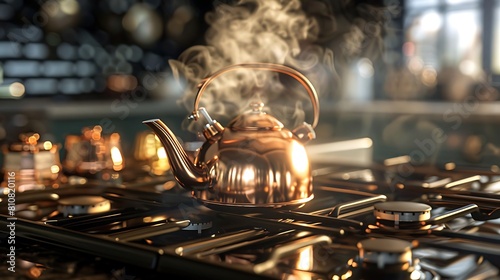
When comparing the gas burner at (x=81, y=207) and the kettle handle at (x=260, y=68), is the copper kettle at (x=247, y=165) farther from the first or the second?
the gas burner at (x=81, y=207)

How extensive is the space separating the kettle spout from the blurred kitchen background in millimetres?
1779

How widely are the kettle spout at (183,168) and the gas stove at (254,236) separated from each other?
0.04 m

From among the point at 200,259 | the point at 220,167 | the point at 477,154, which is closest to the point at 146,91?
the point at 477,154

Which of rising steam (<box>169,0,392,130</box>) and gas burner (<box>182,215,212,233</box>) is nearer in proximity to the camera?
gas burner (<box>182,215,212,233</box>)

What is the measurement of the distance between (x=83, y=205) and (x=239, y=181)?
0.23 meters

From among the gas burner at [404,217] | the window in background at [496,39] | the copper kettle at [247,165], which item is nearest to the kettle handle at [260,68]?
the copper kettle at [247,165]

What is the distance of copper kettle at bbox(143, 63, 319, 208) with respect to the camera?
0.95 m

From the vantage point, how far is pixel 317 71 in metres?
4.64

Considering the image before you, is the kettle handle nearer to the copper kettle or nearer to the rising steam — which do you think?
the copper kettle

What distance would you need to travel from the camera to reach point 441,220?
0.86 m

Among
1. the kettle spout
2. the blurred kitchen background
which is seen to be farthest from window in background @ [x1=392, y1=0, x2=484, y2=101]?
the kettle spout

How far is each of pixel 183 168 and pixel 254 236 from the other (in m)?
0.24

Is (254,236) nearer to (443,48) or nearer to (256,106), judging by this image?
(256,106)

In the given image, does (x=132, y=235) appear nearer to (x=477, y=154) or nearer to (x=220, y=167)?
(x=220, y=167)
